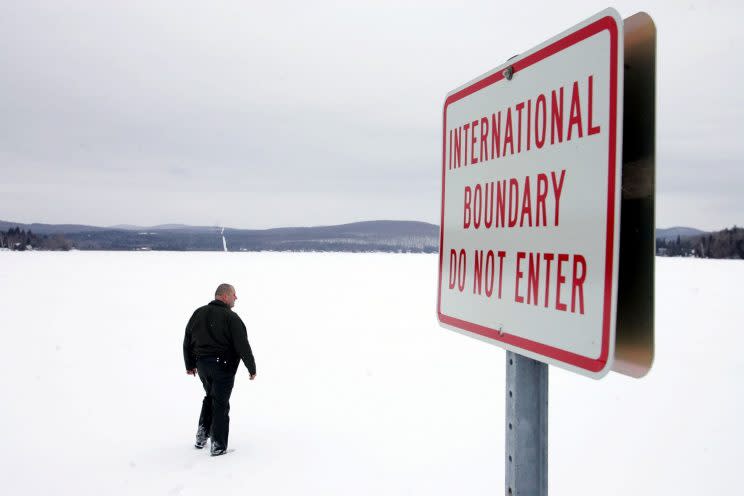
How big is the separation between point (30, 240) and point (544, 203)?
124 m

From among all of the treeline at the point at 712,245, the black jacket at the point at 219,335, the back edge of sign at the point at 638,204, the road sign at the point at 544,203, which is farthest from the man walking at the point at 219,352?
the treeline at the point at 712,245

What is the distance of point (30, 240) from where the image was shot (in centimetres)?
10456

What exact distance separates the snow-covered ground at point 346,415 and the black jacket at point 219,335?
1050 millimetres

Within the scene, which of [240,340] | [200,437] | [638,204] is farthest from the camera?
[200,437]

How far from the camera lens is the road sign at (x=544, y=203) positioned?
100cm

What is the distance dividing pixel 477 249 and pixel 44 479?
523 cm

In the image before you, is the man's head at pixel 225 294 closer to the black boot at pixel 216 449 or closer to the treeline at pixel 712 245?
the black boot at pixel 216 449

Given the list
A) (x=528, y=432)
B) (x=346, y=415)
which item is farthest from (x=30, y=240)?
(x=528, y=432)

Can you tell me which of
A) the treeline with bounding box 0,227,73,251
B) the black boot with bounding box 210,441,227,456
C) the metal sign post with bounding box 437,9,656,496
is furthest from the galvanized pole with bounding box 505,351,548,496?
the treeline with bounding box 0,227,73,251

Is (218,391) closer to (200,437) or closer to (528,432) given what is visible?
(200,437)

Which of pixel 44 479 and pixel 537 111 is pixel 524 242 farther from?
pixel 44 479

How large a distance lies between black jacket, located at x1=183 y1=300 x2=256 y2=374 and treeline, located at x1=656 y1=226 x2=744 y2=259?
86949 millimetres

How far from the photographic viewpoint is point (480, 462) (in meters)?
5.31

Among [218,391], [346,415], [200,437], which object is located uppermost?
[218,391]
